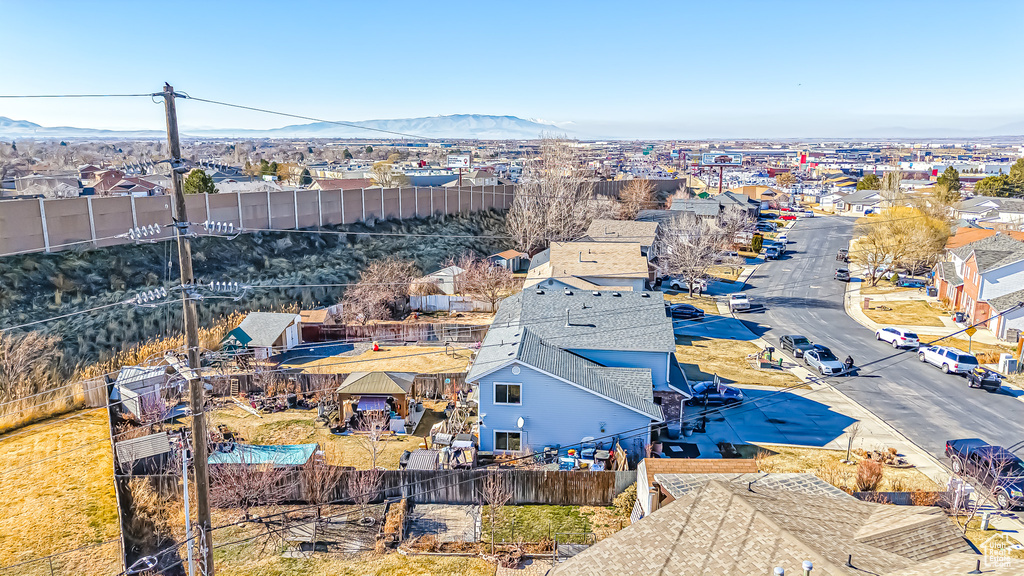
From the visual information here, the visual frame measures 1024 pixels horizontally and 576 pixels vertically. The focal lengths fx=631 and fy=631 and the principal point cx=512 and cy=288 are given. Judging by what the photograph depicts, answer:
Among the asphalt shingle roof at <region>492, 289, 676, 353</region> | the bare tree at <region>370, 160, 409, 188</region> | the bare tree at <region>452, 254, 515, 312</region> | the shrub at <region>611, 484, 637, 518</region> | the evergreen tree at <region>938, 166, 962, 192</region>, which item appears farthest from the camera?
the evergreen tree at <region>938, 166, 962, 192</region>

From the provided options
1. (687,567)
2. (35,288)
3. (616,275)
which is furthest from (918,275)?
(35,288)

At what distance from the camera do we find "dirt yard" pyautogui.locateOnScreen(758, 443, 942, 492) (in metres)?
18.7

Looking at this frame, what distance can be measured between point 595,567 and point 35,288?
3608cm

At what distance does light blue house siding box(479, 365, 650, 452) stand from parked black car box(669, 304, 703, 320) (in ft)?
65.2

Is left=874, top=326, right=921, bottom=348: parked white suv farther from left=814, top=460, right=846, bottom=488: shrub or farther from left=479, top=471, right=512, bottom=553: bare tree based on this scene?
left=479, top=471, right=512, bottom=553: bare tree

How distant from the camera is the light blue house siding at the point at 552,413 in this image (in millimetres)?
21016

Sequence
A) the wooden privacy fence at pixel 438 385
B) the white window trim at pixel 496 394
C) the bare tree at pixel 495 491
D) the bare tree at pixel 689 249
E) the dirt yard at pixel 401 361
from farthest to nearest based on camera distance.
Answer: the bare tree at pixel 689 249, the dirt yard at pixel 401 361, the wooden privacy fence at pixel 438 385, the white window trim at pixel 496 394, the bare tree at pixel 495 491

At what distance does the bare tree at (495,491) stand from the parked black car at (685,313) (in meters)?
24.0

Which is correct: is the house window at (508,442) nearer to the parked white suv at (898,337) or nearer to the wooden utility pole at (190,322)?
the wooden utility pole at (190,322)

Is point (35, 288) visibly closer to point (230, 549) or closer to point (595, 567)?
point (230, 549)

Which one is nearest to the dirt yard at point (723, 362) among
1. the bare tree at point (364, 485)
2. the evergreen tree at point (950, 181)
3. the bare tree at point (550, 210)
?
the bare tree at point (364, 485)

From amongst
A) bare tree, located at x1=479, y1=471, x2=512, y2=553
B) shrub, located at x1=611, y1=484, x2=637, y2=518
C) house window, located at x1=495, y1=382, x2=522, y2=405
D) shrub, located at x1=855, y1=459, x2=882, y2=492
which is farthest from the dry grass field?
shrub, located at x1=855, y1=459, x2=882, y2=492

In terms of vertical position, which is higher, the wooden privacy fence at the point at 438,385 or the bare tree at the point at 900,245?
the bare tree at the point at 900,245

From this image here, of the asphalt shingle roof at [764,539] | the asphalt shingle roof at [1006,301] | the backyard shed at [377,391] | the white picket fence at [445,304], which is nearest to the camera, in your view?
the asphalt shingle roof at [764,539]
